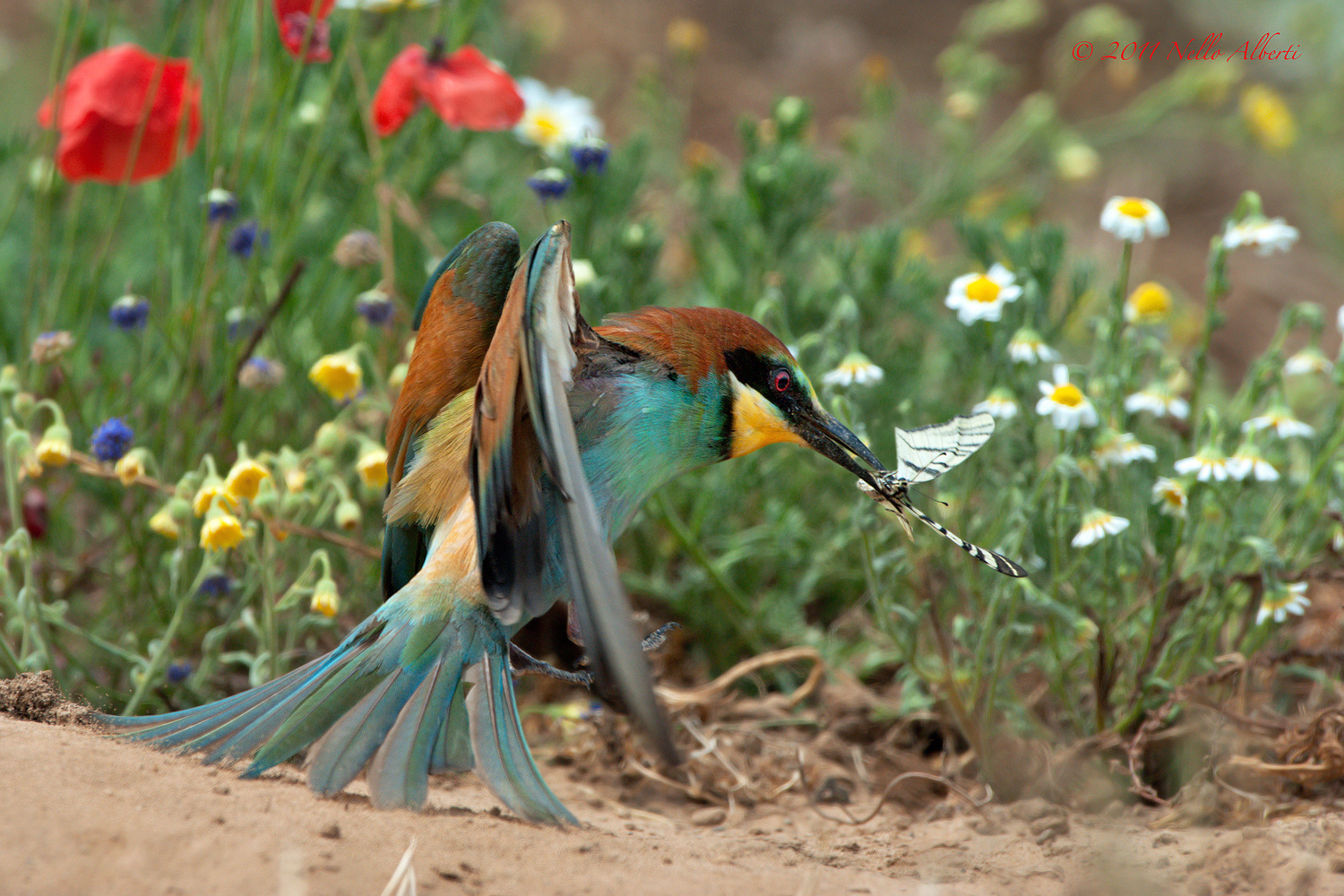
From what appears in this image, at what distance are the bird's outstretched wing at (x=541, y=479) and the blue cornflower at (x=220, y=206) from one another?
0.88 m

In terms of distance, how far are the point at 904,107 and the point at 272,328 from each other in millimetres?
4447

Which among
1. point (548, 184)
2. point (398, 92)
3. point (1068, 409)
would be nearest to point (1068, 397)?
point (1068, 409)

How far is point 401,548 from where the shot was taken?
2109 mm

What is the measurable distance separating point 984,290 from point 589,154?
36.9 inches

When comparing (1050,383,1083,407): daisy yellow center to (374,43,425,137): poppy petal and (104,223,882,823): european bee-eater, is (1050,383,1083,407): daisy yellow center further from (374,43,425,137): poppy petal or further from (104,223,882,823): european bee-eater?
(374,43,425,137): poppy petal

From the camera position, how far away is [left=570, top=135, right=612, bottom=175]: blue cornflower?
8.59ft

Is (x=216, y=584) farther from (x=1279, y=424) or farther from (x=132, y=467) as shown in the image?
(x=1279, y=424)

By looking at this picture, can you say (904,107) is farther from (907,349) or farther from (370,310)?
(370,310)

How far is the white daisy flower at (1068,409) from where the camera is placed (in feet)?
6.56

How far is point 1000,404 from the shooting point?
2150 millimetres

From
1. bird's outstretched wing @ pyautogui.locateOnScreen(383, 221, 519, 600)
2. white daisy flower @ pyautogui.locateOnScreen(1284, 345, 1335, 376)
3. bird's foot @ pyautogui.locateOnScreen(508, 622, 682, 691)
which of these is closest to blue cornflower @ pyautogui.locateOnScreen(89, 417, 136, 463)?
bird's outstretched wing @ pyautogui.locateOnScreen(383, 221, 519, 600)

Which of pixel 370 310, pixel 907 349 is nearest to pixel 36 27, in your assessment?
pixel 370 310

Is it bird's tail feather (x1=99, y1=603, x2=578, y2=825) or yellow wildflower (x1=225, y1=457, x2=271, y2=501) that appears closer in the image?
bird's tail feather (x1=99, y1=603, x2=578, y2=825)

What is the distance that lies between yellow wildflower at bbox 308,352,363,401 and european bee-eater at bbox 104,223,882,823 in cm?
11
